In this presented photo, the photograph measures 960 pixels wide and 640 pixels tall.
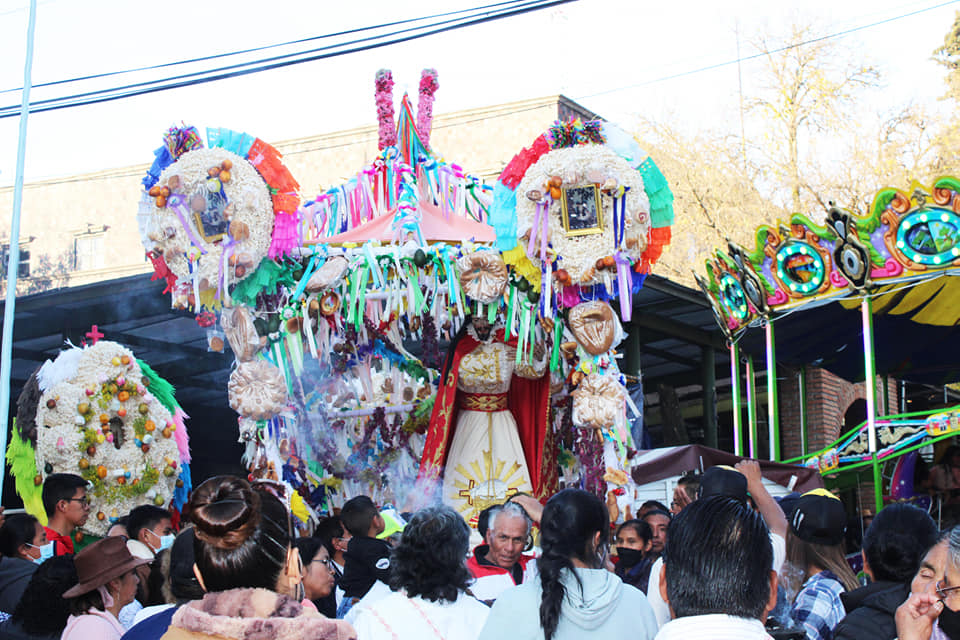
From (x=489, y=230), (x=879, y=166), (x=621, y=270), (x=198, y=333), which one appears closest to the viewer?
(x=621, y=270)

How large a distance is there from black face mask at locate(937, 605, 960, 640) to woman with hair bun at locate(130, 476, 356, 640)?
143 cm

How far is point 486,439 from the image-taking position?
7.73m

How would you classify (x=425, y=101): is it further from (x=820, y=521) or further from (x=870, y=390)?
(x=820, y=521)

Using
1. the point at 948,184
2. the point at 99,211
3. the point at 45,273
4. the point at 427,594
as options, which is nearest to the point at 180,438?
the point at 427,594

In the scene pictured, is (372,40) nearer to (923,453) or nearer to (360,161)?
(923,453)

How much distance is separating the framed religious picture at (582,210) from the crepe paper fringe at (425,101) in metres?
1.82

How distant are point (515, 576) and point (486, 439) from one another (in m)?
3.53

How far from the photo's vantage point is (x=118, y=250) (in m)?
25.3

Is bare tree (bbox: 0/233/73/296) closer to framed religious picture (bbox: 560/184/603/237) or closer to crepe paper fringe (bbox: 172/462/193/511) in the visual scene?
crepe paper fringe (bbox: 172/462/193/511)

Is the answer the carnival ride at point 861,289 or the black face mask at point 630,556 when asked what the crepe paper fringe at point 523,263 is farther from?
the carnival ride at point 861,289

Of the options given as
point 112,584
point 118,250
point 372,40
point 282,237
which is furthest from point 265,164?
point 118,250

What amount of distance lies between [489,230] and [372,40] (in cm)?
283

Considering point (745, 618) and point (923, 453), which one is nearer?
point (745, 618)

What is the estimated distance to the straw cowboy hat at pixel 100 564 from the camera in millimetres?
3621
